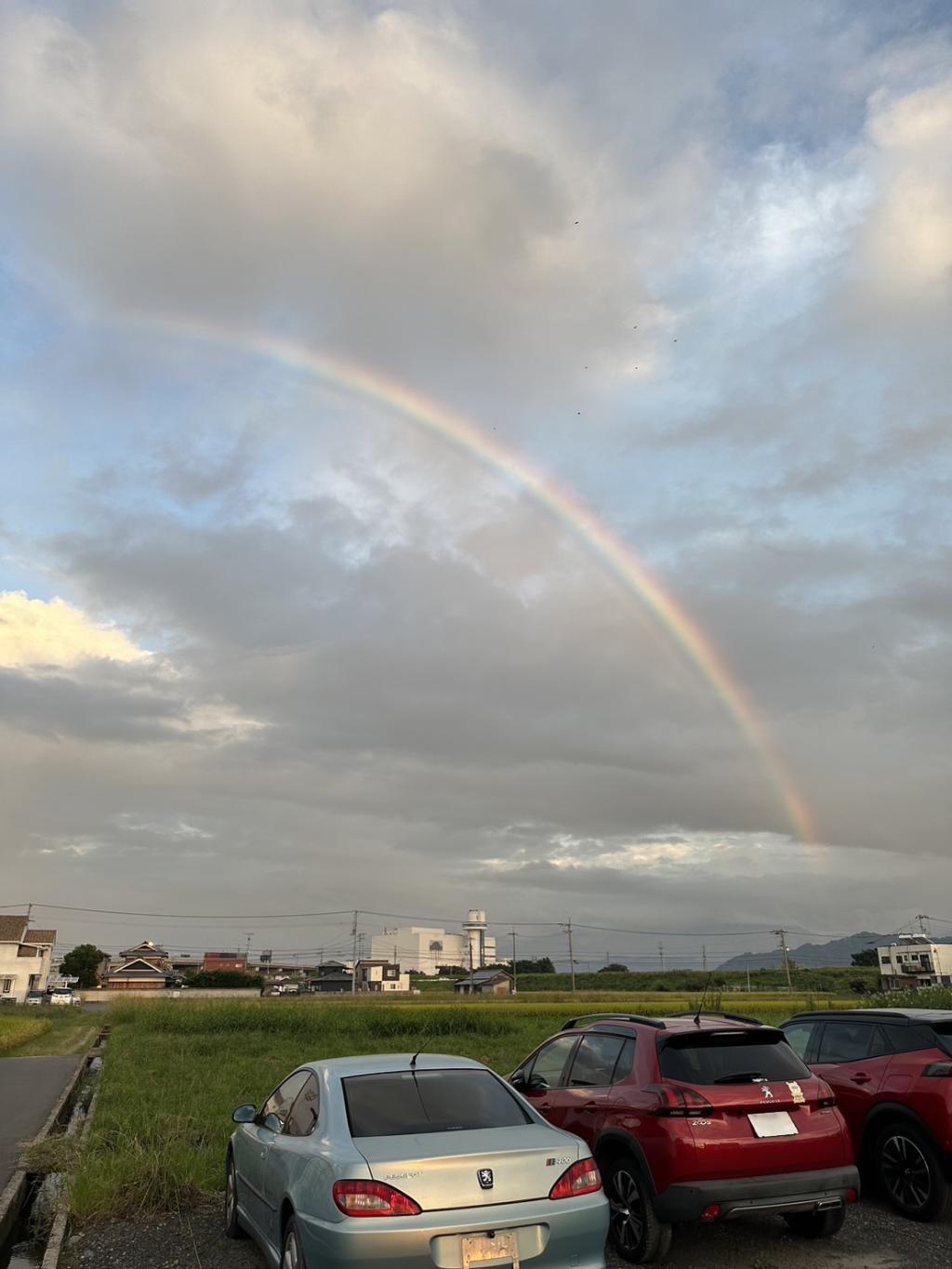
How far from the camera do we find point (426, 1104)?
566 centimetres

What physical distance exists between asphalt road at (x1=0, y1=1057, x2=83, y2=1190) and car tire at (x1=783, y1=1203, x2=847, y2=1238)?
765 centimetres

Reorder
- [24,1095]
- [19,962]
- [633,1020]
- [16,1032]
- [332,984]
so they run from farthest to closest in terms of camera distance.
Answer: [332,984], [19,962], [16,1032], [24,1095], [633,1020]

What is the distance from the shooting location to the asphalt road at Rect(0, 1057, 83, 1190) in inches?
465

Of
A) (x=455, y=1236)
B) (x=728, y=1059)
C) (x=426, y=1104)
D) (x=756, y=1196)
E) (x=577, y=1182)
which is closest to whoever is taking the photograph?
(x=455, y=1236)

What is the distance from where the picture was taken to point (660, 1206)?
252 inches

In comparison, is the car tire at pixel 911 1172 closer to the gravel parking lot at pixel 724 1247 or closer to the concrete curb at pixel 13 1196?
the gravel parking lot at pixel 724 1247

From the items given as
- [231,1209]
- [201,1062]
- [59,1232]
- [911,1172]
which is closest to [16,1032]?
[201,1062]

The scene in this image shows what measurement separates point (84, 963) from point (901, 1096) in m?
123

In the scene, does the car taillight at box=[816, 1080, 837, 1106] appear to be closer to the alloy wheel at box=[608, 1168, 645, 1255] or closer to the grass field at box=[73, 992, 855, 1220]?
the alloy wheel at box=[608, 1168, 645, 1255]

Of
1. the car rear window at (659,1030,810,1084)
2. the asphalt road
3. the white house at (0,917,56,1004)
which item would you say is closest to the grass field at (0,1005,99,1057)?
the asphalt road

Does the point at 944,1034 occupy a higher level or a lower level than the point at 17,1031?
higher

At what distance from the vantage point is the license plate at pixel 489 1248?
464 cm

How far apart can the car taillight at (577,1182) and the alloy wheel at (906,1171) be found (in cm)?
414

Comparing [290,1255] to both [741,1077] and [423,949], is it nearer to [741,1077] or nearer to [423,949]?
[741,1077]
